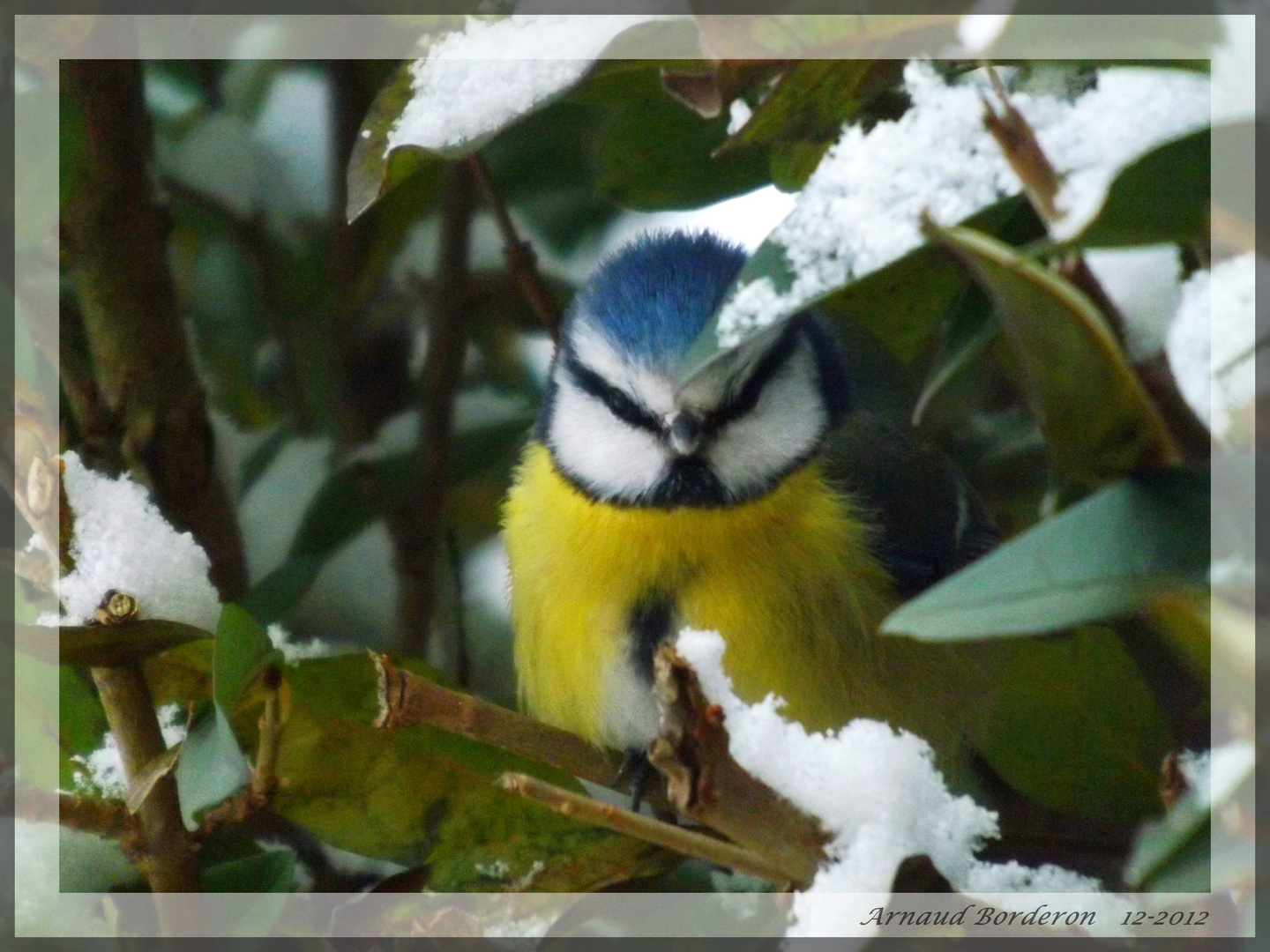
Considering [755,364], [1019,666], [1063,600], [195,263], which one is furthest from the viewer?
[195,263]

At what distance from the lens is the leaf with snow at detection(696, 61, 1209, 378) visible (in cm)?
42

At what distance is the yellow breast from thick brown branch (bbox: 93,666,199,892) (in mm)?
329

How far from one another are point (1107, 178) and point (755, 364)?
45 centimetres

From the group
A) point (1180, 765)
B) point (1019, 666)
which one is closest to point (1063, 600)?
point (1180, 765)

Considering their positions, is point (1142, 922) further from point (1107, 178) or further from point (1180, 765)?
point (1107, 178)

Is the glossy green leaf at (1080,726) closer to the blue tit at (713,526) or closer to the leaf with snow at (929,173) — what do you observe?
the blue tit at (713,526)

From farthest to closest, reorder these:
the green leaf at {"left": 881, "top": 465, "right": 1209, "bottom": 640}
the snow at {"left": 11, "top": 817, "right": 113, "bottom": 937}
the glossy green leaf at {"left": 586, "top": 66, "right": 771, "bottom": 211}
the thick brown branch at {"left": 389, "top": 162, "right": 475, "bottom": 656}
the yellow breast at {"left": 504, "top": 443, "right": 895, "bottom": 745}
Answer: the thick brown branch at {"left": 389, "top": 162, "right": 475, "bottom": 656}
the yellow breast at {"left": 504, "top": 443, "right": 895, "bottom": 745}
the glossy green leaf at {"left": 586, "top": 66, "right": 771, "bottom": 211}
the snow at {"left": 11, "top": 817, "right": 113, "bottom": 937}
the green leaf at {"left": 881, "top": 465, "right": 1209, "bottom": 640}

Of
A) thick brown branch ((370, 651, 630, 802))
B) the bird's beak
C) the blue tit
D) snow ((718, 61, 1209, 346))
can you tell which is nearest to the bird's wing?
the blue tit

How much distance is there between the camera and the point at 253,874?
0.58m

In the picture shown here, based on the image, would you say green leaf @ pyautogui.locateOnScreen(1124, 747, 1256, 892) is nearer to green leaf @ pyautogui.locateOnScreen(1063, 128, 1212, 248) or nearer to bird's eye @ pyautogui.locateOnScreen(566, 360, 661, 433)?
green leaf @ pyautogui.locateOnScreen(1063, 128, 1212, 248)

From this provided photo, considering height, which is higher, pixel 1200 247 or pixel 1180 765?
pixel 1200 247

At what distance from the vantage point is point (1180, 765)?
0.45 metres

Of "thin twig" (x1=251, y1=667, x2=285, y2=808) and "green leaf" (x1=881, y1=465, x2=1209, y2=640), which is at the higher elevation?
"green leaf" (x1=881, y1=465, x2=1209, y2=640)

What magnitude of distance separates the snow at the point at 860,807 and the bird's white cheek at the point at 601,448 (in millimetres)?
359
